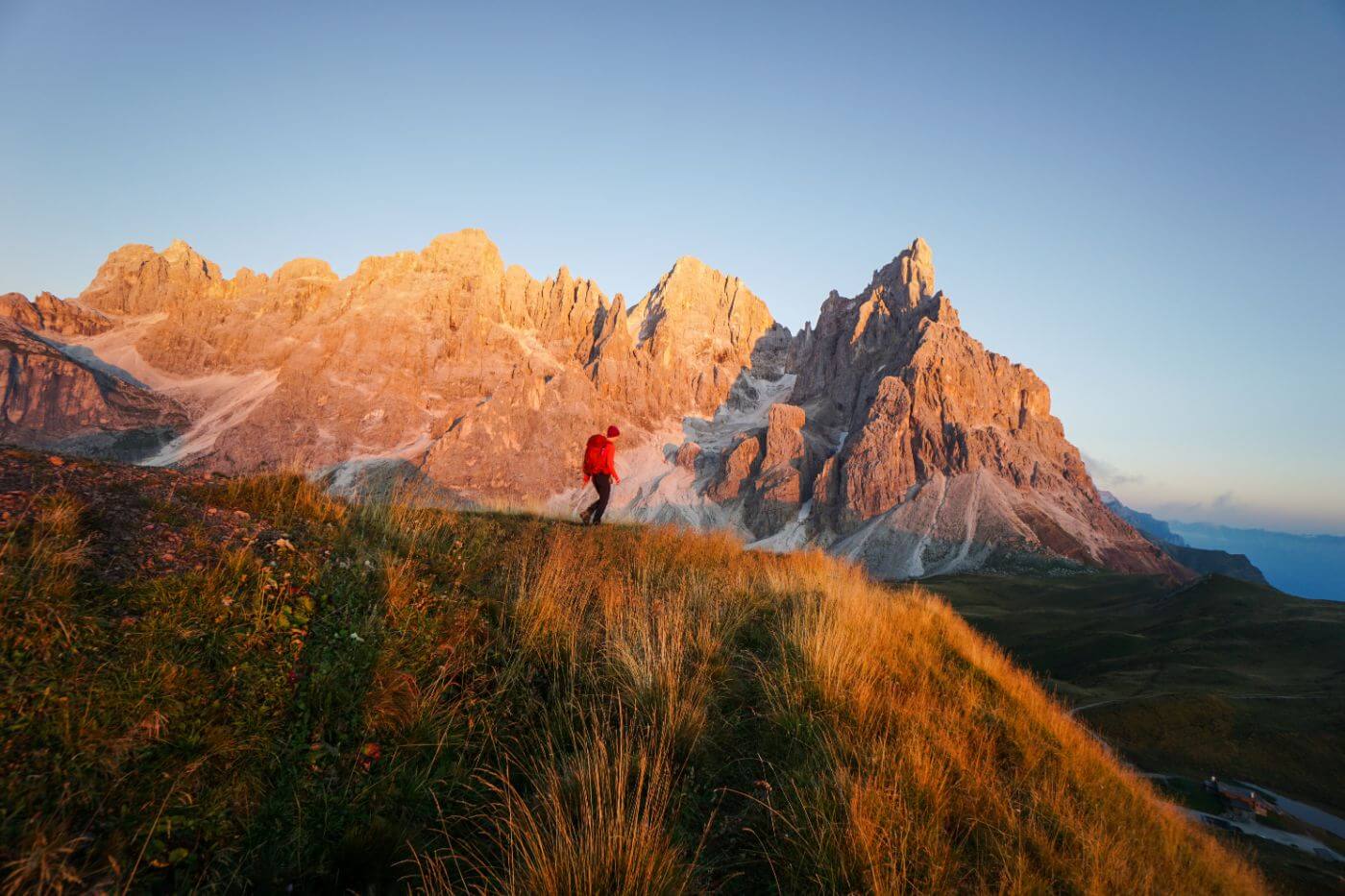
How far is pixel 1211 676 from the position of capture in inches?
782

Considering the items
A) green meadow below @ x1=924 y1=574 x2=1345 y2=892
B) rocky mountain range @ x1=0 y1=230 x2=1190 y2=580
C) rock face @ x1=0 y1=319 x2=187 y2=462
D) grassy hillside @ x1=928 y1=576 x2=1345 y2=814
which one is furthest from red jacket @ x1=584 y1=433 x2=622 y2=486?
rock face @ x1=0 y1=319 x2=187 y2=462

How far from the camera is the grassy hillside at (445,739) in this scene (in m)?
2.67

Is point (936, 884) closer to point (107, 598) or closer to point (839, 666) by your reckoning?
point (839, 666)

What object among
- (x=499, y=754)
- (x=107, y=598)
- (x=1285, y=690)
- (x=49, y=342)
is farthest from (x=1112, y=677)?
(x=49, y=342)

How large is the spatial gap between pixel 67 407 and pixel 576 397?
97.4 m

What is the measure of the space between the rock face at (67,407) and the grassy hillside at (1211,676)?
458 ft

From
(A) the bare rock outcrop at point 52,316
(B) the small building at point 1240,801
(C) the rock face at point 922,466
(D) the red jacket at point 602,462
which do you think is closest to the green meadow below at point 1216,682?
(B) the small building at point 1240,801

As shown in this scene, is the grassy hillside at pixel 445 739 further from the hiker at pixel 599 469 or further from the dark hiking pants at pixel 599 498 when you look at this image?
the hiker at pixel 599 469

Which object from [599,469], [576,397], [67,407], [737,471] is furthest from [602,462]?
[67,407]

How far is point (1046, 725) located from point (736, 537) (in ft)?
26.5

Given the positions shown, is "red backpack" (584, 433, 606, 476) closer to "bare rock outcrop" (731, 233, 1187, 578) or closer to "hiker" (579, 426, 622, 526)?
"hiker" (579, 426, 622, 526)

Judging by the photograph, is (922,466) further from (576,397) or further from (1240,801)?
(1240,801)

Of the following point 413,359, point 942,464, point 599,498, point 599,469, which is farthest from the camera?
point 413,359

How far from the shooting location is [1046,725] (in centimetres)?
676
